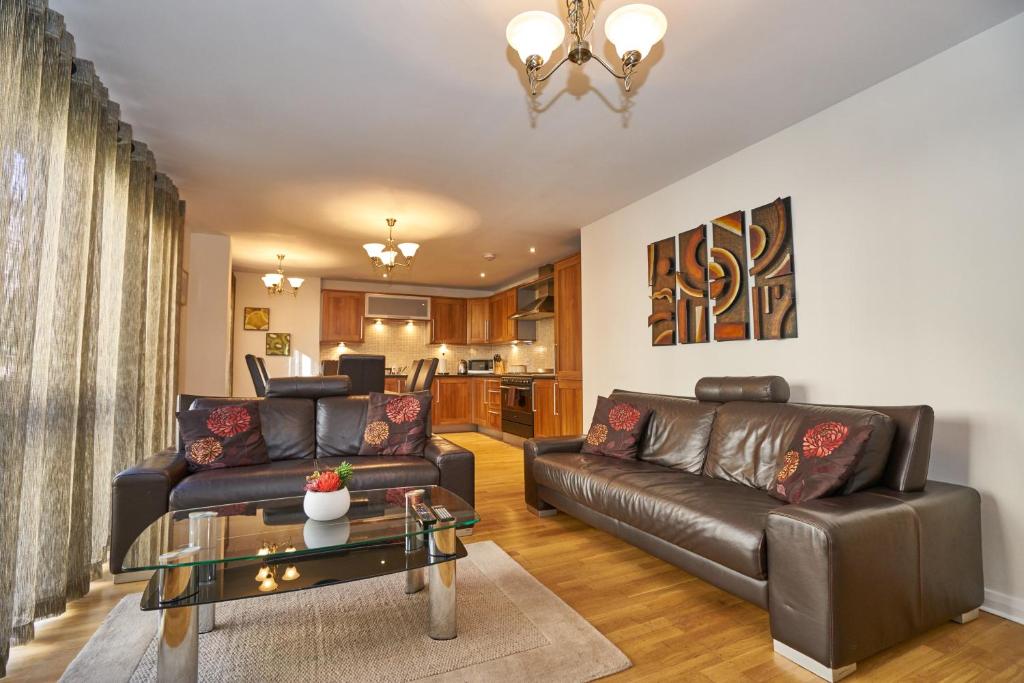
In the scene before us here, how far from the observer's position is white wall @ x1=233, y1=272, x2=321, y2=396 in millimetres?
7793

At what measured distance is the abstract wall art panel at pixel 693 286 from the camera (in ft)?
12.4

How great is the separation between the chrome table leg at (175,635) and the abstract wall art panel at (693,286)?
3.43 meters

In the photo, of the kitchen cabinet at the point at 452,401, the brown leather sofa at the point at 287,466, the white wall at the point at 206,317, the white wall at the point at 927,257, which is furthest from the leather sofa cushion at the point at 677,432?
the kitchen cabinet at the point at 452,401

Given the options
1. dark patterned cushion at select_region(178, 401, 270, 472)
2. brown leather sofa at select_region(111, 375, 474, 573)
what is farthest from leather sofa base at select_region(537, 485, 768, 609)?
dark patterned cushion at select_region(178, 401, 270, 472)

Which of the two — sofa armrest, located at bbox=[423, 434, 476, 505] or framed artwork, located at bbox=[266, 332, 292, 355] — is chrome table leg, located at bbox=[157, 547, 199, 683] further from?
framed artwork, located at bbox=[266, 332, 292, 355]

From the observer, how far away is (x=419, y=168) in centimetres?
383

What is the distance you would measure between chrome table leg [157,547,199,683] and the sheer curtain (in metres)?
0.76

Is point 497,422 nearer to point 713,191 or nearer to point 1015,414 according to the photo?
point 713,191

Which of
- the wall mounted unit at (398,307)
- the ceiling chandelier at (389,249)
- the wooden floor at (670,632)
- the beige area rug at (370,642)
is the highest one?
the ceiling chandelier at (389,249)

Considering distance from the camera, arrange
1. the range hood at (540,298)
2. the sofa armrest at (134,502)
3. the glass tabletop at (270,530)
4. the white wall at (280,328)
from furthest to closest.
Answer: the white wall at (280,328)
the range hood at (540,298)
the sofa armrest at (134,502)
the glass tabletop at (270,530)

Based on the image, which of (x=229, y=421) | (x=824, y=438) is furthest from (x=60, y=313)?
(x=824, y=438)

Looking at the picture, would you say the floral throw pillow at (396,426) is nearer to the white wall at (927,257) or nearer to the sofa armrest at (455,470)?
the sofa armrest at (455,470)

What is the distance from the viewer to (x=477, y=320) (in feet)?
29.8

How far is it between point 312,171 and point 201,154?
0.75 m
